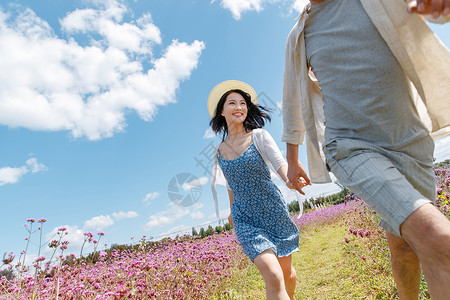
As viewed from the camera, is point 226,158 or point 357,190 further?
point 226,158

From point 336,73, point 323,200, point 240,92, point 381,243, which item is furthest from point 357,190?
point 323,200

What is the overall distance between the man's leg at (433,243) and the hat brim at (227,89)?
2.53 metres

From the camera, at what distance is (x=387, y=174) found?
141 cm

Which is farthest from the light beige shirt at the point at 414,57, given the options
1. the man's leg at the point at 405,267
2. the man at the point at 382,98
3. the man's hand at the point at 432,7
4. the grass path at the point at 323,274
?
the grass path at the point at 323,274

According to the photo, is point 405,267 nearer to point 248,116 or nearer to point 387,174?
point 387,174

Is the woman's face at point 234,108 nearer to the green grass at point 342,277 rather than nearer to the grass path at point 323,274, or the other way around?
the green grass at point 342,277

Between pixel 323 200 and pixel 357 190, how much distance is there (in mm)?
19580

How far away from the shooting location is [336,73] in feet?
5.86

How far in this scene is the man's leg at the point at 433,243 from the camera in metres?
1.14

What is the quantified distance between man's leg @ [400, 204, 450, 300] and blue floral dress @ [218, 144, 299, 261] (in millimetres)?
1336

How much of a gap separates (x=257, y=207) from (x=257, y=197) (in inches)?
3.6

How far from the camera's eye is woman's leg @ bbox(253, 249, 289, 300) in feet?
6.91

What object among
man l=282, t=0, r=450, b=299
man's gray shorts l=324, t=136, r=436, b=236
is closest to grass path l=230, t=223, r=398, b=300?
man l=282, t=0, r=450, b=299

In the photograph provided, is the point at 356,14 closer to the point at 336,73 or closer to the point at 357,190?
the point at 336,73
